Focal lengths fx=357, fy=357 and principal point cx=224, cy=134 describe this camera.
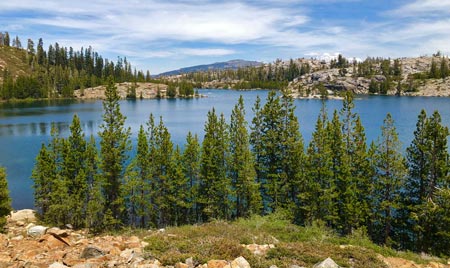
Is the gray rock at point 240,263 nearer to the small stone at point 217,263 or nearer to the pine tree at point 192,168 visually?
the small stone at point 217,263

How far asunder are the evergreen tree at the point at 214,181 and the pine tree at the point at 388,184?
16.3m

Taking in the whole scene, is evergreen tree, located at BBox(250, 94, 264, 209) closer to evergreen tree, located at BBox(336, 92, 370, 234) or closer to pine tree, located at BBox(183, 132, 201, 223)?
pine tree, located at BBox(183, 132, 201, 223)

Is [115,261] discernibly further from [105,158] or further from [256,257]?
[105,158]

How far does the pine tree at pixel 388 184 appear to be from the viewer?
37.0 metres

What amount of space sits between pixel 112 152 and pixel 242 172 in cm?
1449

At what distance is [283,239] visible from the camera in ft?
67.6

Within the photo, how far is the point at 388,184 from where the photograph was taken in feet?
124

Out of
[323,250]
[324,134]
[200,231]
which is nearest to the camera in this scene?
[323,250]

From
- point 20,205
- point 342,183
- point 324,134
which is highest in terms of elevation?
point 324,134

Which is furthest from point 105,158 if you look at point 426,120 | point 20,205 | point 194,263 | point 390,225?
point 426,120

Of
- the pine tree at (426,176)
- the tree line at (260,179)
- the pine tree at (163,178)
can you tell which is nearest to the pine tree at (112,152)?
the tree line at (260,179)

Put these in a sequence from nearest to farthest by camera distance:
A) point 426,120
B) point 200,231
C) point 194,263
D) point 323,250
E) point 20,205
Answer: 1. point 194,263
2. point 323,250
3. point 200,231
4. point 426,120
5. point 20,205

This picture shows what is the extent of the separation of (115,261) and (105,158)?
84.4 feet

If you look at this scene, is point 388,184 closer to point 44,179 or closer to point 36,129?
point 44,179
